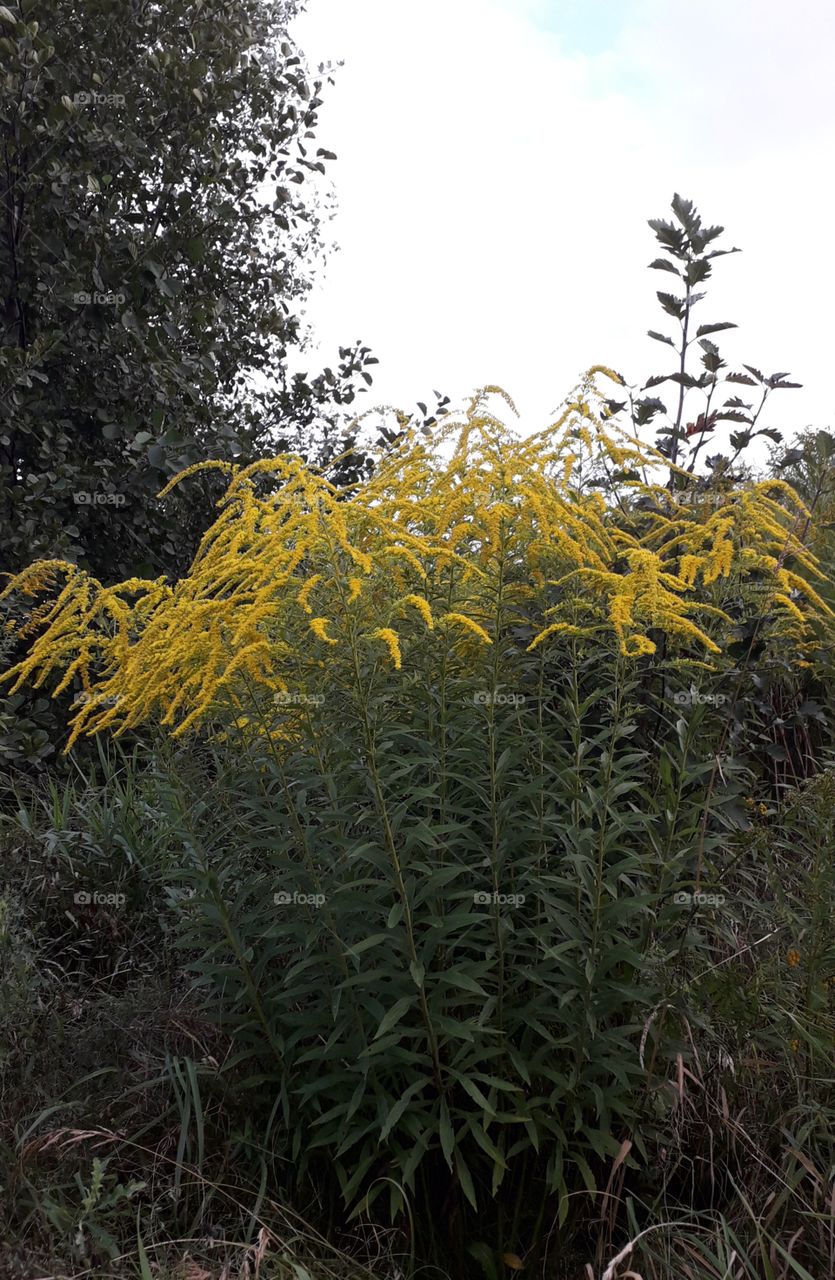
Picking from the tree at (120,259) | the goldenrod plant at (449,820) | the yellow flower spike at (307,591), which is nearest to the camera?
the yellow flower spike at (307,591)

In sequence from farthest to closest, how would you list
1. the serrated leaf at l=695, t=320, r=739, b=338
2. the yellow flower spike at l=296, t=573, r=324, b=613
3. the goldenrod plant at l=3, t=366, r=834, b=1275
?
the serrated leaf at l=695, t=320, r=739, b=338
the goldenrod plant at l=3, t=366, r=834, b=1275
the yellow flower spike at l=296, t=573, r=324, b=613

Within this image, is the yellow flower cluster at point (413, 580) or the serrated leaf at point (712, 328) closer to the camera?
the yellow flower cluster at point (413, 580)

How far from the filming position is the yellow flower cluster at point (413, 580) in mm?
3299

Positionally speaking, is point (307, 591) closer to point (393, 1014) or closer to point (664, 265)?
point (393, 1014)

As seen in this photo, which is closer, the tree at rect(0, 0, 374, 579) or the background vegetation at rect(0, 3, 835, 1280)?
the background vegetation at rect(0, 3, 835, 1280)

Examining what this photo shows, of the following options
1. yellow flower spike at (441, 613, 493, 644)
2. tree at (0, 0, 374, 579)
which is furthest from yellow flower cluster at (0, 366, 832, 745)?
tree at (0, 0, 374, 579)

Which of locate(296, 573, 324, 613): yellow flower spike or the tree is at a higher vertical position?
the tree

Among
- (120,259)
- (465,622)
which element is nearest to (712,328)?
(465,622)

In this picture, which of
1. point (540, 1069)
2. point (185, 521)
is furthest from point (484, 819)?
point (185, 521)

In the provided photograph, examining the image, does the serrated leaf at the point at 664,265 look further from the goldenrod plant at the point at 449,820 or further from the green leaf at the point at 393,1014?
the green leaf at the point at 393,1014

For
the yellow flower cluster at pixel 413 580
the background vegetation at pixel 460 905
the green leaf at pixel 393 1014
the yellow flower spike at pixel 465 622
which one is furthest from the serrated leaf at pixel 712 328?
the green leaf at pixel 393 1014

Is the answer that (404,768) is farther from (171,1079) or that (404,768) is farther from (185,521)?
(185,521)

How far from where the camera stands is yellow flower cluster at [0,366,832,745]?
10.8 feet

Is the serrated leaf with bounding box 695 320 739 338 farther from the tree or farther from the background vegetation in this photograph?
the tree
